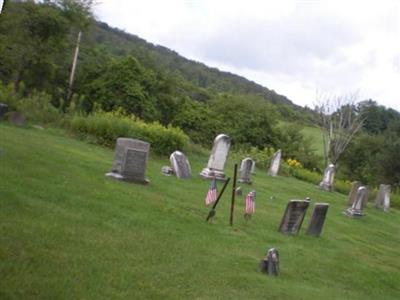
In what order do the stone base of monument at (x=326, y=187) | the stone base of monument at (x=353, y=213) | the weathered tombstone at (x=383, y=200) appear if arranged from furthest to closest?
1. the stone base of monument at (x=326, y=187)
2. the weathered tombstone at (x=383, y=200)
3. the stone base of monument at (x=353, y=213)

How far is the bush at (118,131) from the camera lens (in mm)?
21984

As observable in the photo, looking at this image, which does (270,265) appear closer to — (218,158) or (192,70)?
(218,158)

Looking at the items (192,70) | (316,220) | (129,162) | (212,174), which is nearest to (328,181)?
(212,174)

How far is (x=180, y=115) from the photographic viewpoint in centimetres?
4659

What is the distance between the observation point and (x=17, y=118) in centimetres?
2181

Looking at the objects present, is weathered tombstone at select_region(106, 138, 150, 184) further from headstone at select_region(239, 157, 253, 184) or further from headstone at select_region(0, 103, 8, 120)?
headstone at select_region(0, 103, 8, 120)

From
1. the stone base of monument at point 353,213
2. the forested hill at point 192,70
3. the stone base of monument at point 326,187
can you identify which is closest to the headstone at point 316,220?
the stone base of monument at point 353,213

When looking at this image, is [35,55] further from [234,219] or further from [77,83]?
[234,219]

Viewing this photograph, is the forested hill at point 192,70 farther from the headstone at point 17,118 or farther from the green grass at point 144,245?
the green grass at point 144,245

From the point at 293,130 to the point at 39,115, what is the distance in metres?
32.4

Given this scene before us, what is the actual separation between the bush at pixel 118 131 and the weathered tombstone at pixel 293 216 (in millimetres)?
10330

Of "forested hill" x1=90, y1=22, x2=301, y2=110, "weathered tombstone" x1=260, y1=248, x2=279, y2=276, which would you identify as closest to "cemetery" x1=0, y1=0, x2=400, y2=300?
"weathered tombstone" x1=260, y1=248, x2=279, y2=276

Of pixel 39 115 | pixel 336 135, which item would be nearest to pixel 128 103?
pixel 39 115

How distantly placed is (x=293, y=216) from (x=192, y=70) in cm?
7728
